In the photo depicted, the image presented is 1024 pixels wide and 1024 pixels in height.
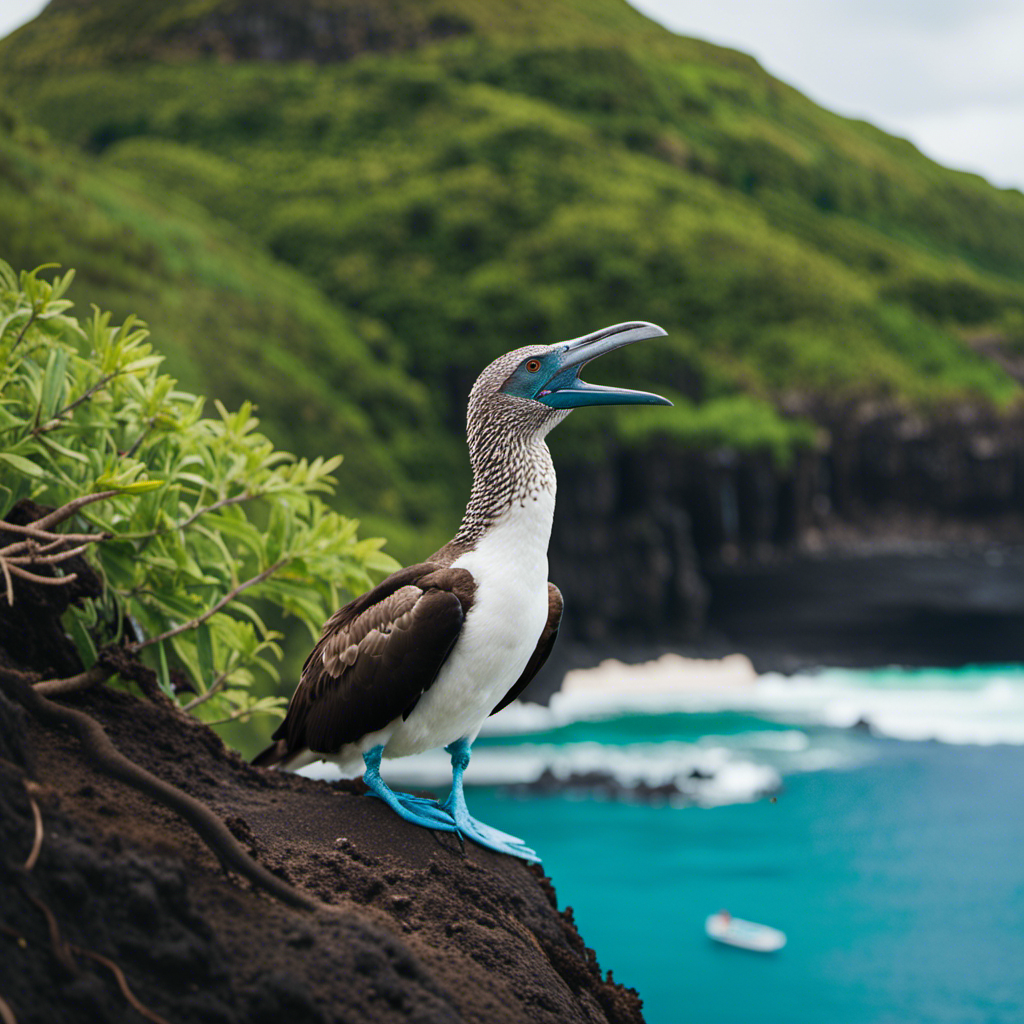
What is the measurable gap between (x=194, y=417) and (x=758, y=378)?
56.5 m

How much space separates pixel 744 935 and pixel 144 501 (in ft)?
74.2

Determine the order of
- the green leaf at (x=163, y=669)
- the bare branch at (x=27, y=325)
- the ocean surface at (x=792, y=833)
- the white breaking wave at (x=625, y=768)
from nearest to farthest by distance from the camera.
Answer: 1. the bare branch at (x=27, y=325)
2. the green leaf at (x=163, y=669)
3. the ocean surface at (x=792, y=833)
4. the white breaking wave at (x=625, y=768)

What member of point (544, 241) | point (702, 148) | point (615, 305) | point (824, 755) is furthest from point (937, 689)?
point (702, 148)

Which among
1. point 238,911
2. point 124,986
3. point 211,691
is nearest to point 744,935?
point 211,691

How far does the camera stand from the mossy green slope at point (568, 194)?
198ft

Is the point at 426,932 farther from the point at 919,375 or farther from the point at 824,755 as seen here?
the point at 919,375

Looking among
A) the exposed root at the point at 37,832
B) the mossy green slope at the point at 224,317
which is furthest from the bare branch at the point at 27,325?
the mossy green slope at the point at 224,317

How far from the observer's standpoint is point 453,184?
68188 millimetres

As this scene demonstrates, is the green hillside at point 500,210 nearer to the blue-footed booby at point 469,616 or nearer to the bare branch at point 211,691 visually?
the bare branch at point 211,691

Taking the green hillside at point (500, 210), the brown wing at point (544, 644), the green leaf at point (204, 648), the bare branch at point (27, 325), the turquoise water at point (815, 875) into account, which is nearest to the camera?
the bare branch at point (27, 325)

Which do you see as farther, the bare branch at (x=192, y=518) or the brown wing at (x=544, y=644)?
the brown wing at (x=544, y=644)

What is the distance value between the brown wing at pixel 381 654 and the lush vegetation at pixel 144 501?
0.78 metres

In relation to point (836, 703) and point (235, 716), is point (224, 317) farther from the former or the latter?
point (235, 716)

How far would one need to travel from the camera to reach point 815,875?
28438 mm
